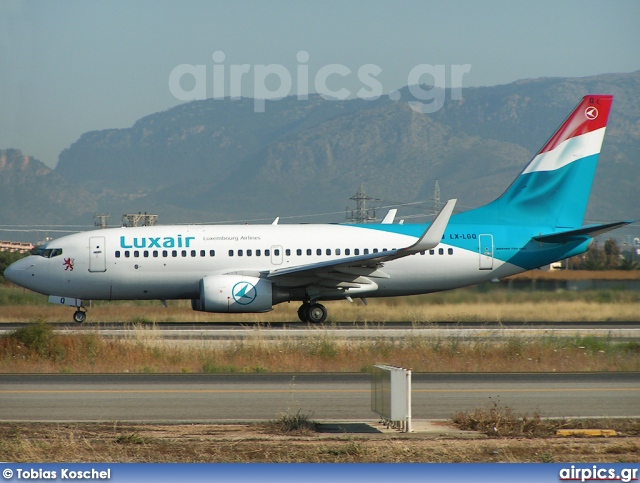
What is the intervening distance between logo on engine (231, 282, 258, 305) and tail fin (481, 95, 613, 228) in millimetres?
8921

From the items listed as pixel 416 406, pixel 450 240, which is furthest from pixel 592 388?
pixel 450 240

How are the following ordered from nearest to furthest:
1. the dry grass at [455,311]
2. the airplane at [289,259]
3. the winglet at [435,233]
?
the winglet at [435,233]
the airplane at [289,259]
the dry grass at [455,311]

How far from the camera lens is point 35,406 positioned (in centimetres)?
1444

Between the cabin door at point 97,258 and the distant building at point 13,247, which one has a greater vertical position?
the distant building at point 13,247

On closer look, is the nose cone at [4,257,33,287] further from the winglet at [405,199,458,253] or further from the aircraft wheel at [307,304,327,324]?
the winglet at [405,199,458,253]

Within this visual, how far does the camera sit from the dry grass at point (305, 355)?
64.2 feet

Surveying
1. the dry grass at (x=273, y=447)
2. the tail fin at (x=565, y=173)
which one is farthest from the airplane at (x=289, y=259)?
the dry grass at (x=273, y=447)

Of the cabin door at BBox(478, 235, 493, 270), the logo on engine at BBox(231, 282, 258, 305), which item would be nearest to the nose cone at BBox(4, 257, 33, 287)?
the logo on engine at BBox(231, 282, 258, 305)

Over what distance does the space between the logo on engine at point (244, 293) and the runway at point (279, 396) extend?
34.3 ft

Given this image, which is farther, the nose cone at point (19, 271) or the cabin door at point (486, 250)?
the nose cone at point (19, 271)

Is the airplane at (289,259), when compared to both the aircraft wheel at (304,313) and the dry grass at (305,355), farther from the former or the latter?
the dry grass at (305,355)

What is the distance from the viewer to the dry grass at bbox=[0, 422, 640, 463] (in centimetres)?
1037

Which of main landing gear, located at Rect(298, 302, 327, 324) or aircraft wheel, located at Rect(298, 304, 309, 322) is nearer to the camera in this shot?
main landing gear, located at Rect(298, 302, 327, 324)

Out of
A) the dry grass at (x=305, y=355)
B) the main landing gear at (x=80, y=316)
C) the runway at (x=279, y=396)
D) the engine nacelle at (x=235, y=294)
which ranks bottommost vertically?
the runway at (x=279, y=396)
